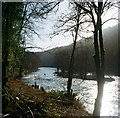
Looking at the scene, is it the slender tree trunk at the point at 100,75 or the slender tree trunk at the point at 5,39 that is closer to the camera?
the slender tree trunk at the point at 100,75

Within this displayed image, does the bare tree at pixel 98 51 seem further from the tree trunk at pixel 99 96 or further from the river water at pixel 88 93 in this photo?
the river water at pixel 88 93

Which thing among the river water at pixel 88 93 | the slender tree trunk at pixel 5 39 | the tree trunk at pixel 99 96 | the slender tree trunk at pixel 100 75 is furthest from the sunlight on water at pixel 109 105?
the slender tree trunk at pixel 100 75

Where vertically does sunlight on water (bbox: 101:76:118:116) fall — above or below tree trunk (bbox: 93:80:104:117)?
below

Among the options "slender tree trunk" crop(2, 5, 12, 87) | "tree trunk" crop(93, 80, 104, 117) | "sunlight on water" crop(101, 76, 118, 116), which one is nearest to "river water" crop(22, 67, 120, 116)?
"sunlight on water" crop(101, 76, 118, 116)

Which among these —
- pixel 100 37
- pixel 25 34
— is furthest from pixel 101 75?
pixel 25 34

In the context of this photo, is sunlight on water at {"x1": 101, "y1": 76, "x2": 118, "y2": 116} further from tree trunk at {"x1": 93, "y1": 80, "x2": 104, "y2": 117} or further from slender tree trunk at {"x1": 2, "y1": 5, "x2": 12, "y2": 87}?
tree trunk at {"x1": 93, "y1": 80, "x2": 104, "y2": 117}

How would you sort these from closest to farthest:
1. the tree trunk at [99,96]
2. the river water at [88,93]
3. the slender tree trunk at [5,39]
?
the tree trunk at [99,96]
the slender tree trunk at [5,39]
the river water at [88,93]

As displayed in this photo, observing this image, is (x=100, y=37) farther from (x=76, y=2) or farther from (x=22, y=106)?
(x=22, y=106)

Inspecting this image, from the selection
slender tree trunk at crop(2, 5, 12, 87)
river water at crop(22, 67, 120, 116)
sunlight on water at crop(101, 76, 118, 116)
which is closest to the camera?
slender tree trunk at crop(2, 5, 12, 87)

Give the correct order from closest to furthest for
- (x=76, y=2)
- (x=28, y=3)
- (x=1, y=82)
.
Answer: (x=76, y=2)
(x=1, y=82)
(x=28, y=3)

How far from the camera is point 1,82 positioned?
14.0 m

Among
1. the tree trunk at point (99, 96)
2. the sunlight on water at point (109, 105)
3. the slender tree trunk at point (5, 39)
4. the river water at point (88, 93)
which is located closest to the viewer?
the tree trunk at point (99, 96)

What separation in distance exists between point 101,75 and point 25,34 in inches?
494

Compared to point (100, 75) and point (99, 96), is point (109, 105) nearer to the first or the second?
point (99, 96)
